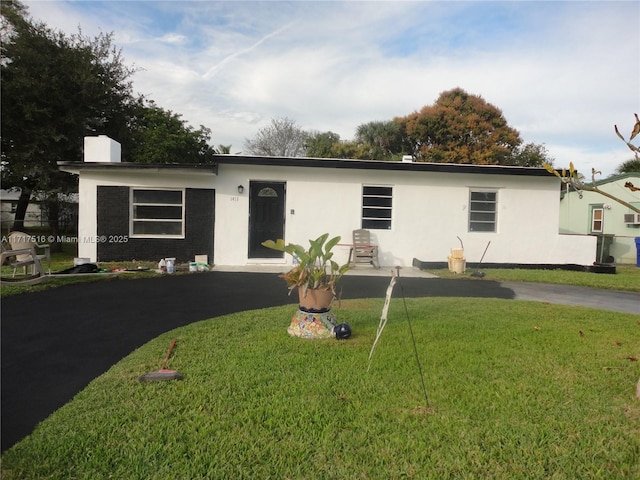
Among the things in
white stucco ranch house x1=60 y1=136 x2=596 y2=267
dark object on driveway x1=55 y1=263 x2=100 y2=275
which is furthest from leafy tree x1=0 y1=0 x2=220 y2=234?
dark object on driveway x1=55 y1=263 x2=100 y2=275

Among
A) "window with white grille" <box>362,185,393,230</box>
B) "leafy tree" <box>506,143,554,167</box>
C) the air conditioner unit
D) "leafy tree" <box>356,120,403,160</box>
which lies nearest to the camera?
"window with white grille" <box>362,185,393,230</box>

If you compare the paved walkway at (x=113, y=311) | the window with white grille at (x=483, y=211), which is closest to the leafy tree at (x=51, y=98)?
the paved walkway at (x=113, y=311)

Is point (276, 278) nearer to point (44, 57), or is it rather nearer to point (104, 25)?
point (44, 57)

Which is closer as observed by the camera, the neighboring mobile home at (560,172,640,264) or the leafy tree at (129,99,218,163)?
the neighboring mobile home at (560,172,640,264)

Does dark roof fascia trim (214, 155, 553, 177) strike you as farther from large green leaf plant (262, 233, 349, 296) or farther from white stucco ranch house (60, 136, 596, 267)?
large green leaf plant (262, 233, 349, 296)

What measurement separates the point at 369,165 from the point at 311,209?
1.94 m

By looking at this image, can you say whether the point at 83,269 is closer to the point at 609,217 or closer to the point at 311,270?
the point at 311,270

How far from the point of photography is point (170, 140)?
24.6 metres

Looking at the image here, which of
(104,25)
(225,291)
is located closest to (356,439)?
(225,291)

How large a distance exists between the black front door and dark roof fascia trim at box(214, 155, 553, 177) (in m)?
0.74

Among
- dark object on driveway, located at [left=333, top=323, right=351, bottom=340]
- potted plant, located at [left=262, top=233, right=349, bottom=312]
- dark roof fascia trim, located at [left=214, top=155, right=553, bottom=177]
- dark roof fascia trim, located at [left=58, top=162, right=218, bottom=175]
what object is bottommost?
dark object on driveway, located at [left=333, top=323, right=351, bottom=340]

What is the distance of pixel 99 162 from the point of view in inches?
410

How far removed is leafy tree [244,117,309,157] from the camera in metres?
31.1

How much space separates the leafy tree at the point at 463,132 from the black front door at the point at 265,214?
18190 millimetres
